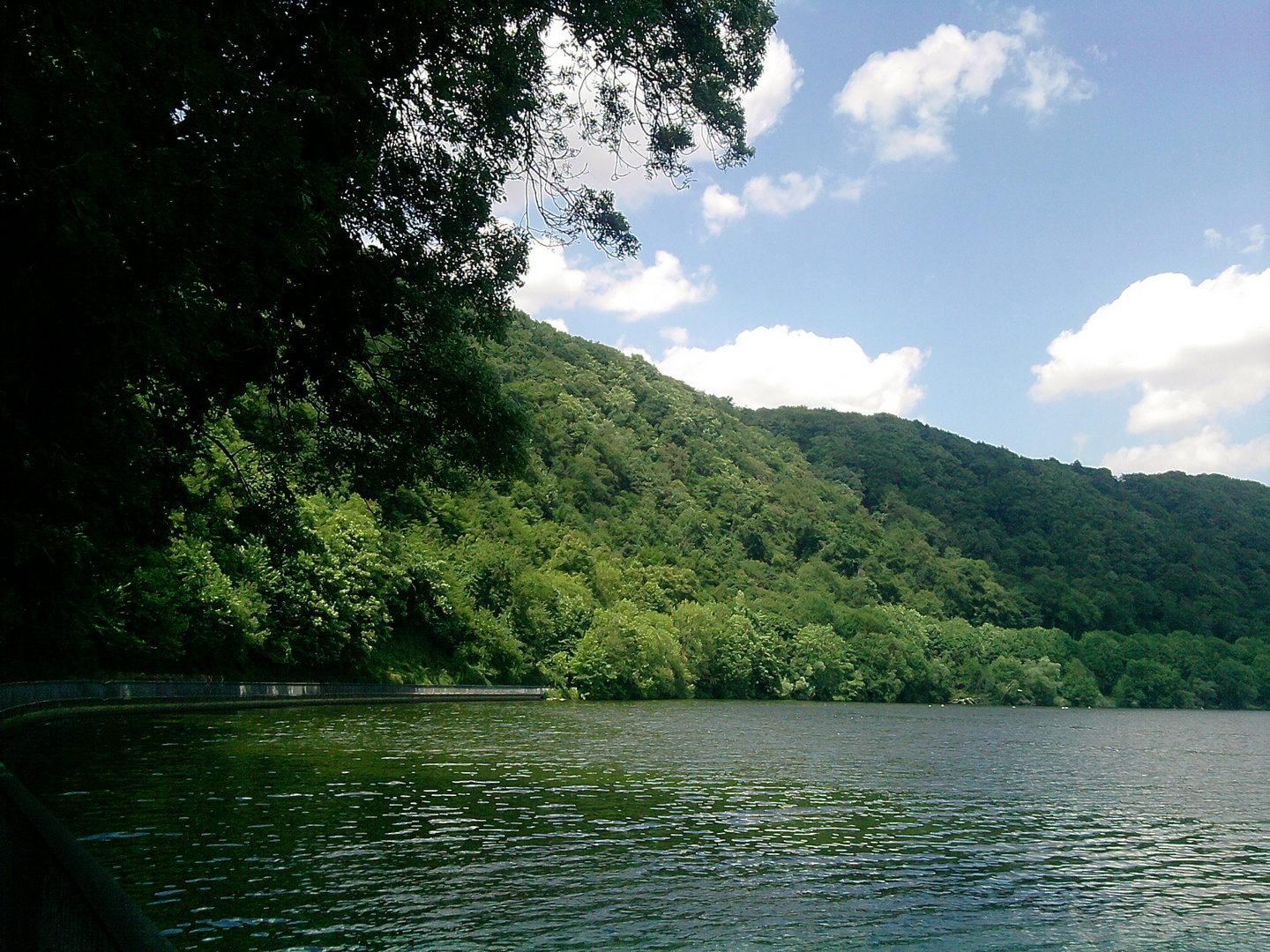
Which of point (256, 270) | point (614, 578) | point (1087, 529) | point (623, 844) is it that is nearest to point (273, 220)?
point (256, 270)

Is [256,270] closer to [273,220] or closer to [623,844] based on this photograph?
[273,220]

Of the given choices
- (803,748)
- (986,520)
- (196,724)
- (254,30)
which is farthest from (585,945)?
(986,520)

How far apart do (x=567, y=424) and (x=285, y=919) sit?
12878cm

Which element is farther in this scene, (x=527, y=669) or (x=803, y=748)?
(x=527, y=669)

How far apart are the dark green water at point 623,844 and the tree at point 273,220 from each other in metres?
4.24

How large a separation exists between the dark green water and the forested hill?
399ft

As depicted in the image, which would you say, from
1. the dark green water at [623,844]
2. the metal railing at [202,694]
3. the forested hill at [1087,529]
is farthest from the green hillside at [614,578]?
the dark green water at [623,844]

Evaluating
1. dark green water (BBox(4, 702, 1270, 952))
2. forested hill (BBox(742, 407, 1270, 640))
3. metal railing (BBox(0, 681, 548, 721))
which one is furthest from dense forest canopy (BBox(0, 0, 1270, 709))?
forested hill (BBox(742, 407, 1270, 640))

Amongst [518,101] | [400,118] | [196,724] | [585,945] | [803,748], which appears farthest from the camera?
[803,748]

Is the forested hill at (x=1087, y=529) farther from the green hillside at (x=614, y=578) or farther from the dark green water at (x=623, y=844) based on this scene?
the dark green water at (x=623, y=844)

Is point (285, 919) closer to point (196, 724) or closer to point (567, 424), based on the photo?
point (196, 724)

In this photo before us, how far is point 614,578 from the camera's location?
103 m

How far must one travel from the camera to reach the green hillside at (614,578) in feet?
115

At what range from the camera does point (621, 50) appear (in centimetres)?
1459
